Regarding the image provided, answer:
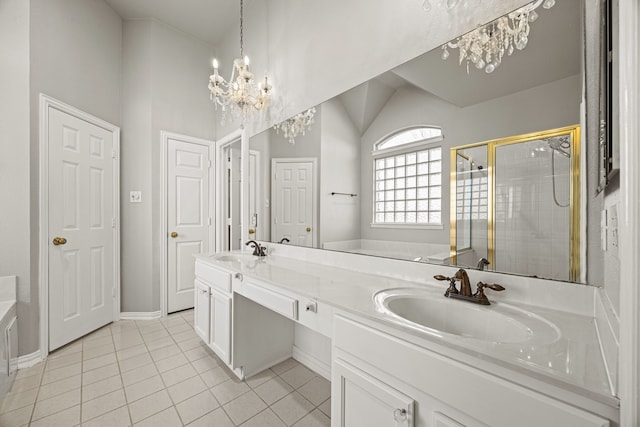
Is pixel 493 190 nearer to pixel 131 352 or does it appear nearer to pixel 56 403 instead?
pixel 56 403

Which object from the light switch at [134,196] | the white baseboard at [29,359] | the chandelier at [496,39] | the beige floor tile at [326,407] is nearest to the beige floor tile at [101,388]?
the white baseboard at [29,359]

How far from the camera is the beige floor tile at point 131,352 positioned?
7.32ft

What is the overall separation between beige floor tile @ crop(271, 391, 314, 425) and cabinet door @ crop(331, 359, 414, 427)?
651mm

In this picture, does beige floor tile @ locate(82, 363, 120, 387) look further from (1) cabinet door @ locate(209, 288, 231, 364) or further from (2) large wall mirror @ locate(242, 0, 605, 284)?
(2) large wall mirror @ locate(242, 0, 605, 284)

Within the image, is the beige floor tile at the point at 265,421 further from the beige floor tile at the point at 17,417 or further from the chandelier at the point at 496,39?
the chandelier at the point at 496,39

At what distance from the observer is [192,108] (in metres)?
3.38

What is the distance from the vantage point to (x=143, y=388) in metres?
1.81

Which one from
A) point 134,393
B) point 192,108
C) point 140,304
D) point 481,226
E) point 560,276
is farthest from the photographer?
point 192,108

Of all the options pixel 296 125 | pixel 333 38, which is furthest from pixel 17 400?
pixel 333 38

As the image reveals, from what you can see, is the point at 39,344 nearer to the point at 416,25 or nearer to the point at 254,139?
the point at 254,139

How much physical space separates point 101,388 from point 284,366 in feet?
4.02

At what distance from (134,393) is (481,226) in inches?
90.3

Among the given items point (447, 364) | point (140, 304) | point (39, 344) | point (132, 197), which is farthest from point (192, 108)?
point (447, 364)

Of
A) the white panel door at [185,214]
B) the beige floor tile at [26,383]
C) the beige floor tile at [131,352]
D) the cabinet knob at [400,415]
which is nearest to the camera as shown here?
the cabinet knob at [400,415]
